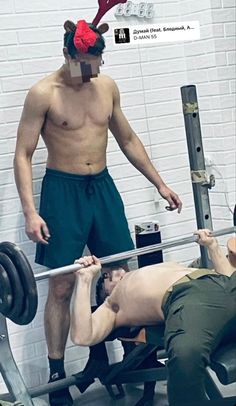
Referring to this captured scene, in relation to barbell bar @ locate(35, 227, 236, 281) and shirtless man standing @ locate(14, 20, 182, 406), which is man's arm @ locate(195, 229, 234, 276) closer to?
barbell bar @ locate(35, 227, 236, 281)

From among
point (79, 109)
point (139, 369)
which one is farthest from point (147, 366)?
A: point (79, 109)

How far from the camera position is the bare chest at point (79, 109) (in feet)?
10.5

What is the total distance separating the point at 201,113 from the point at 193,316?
1653mm

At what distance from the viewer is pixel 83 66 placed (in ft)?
10.6

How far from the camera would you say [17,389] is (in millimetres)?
2637

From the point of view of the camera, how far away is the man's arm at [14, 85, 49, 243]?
3168 mm

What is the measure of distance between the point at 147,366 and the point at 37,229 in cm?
75

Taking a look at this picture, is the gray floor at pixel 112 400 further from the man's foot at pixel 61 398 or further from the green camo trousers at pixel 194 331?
the green camo trousers at pixel 194 331

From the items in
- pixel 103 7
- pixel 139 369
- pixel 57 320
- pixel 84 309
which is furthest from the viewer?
pixel 103 7

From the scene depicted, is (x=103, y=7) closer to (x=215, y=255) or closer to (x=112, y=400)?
(x=215, y=255)

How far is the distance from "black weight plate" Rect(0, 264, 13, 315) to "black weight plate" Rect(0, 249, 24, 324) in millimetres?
11

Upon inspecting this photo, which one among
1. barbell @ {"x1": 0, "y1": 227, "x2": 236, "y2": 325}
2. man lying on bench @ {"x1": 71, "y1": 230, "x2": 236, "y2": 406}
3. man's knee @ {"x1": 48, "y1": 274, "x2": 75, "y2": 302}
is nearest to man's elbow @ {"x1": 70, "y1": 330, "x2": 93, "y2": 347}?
man lying on bench @ {"x1": 71, "y1": 230, "x2": 236, "y2": 406}

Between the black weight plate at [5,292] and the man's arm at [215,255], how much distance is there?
868mm

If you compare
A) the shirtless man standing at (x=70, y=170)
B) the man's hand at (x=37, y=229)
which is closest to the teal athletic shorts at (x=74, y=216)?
the shirtless man standing at (x=70, y=170)
